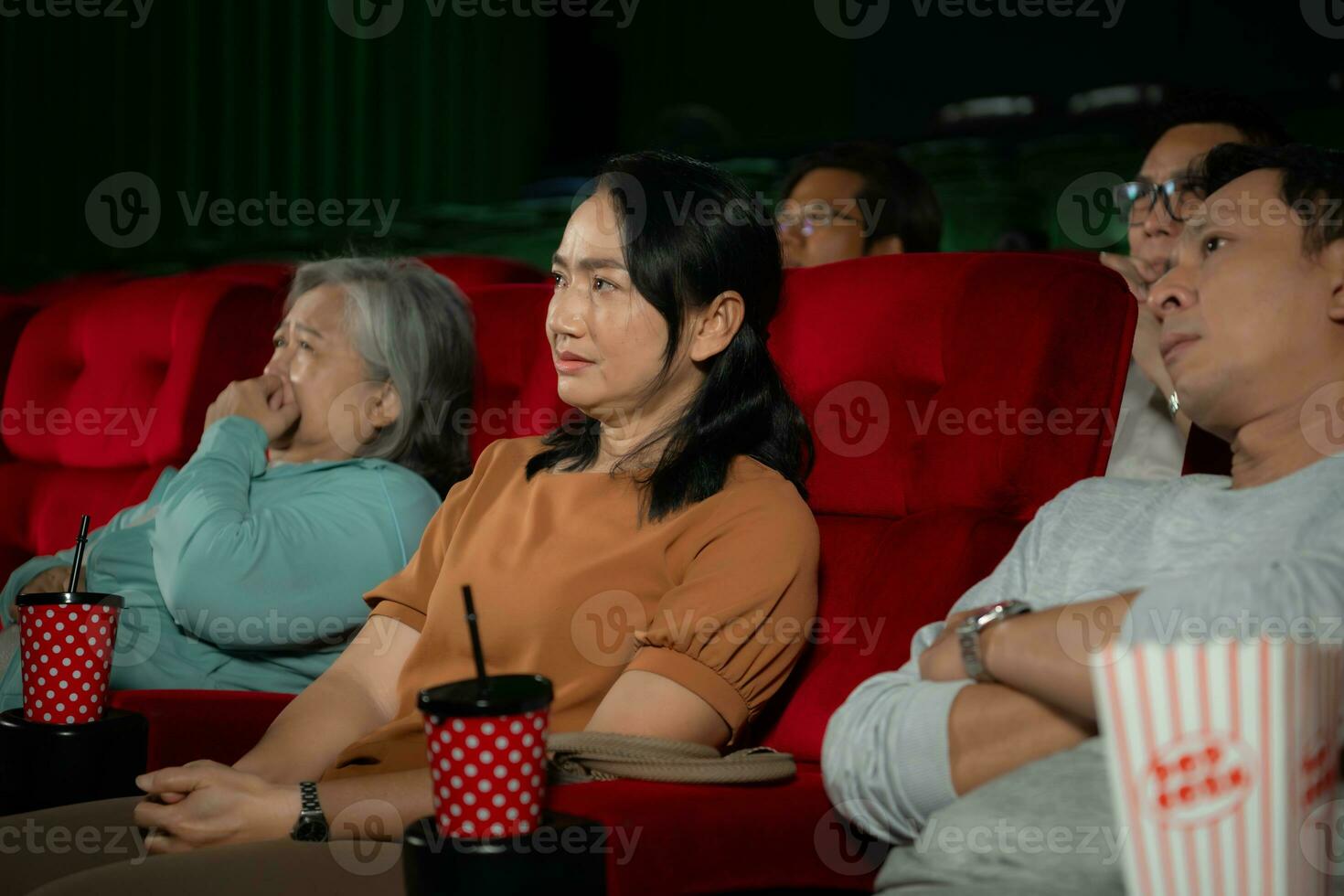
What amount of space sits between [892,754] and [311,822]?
557 millimetres

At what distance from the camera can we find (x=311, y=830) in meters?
1.32

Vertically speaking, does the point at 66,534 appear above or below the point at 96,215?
below

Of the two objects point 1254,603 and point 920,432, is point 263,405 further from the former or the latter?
point 1254,603

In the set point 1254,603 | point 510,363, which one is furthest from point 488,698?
point 510,363

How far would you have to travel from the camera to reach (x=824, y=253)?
8.51 feet

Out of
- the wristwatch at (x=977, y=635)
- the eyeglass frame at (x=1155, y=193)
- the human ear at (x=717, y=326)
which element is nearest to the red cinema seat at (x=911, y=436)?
the human ear at (x=717, y=326)

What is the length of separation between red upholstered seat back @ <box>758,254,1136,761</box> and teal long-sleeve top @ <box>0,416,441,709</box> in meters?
0.63

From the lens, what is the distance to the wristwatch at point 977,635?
113 centimetres

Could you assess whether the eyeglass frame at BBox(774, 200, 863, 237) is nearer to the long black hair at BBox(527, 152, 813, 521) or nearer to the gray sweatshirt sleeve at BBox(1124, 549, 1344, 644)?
the long black hair at BBox(527, 152, 813, 521)

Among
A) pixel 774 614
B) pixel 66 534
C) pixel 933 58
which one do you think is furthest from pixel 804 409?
pixel 933 58

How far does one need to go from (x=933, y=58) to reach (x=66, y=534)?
2.69 m

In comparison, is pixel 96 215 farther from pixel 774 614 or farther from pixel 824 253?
pixel 774 614

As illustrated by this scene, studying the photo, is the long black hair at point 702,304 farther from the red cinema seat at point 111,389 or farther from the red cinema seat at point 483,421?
the red cinema seat at point 111,389

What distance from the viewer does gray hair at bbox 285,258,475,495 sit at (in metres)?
2.07
